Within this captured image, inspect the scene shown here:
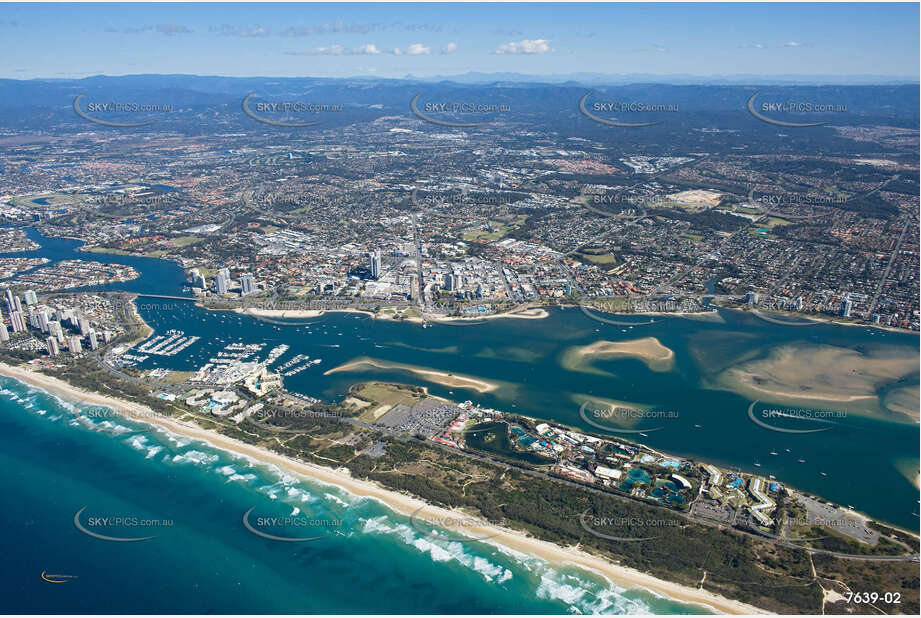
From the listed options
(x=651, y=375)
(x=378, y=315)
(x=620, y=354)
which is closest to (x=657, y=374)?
(x=651, y=375)

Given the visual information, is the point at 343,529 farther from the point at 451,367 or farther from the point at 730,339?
the point at 730,339

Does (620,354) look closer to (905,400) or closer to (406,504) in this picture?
(905,400)

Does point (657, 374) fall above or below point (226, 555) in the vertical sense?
above

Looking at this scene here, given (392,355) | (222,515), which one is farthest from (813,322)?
(222,515)

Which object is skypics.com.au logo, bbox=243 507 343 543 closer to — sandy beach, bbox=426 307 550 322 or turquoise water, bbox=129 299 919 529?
turquoise water, bbox=129 299 919 529

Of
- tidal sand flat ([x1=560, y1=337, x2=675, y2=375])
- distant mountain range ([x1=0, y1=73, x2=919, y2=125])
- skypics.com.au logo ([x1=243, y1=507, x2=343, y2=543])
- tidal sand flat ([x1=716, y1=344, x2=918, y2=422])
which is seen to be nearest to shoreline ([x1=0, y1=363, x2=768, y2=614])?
skypics.com.au logo ([x1=243, y1=507, x2=343, y2=543])

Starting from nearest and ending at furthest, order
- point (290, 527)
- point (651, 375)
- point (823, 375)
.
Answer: point (290, 527) → point (823, 375) → point (651, 375)
